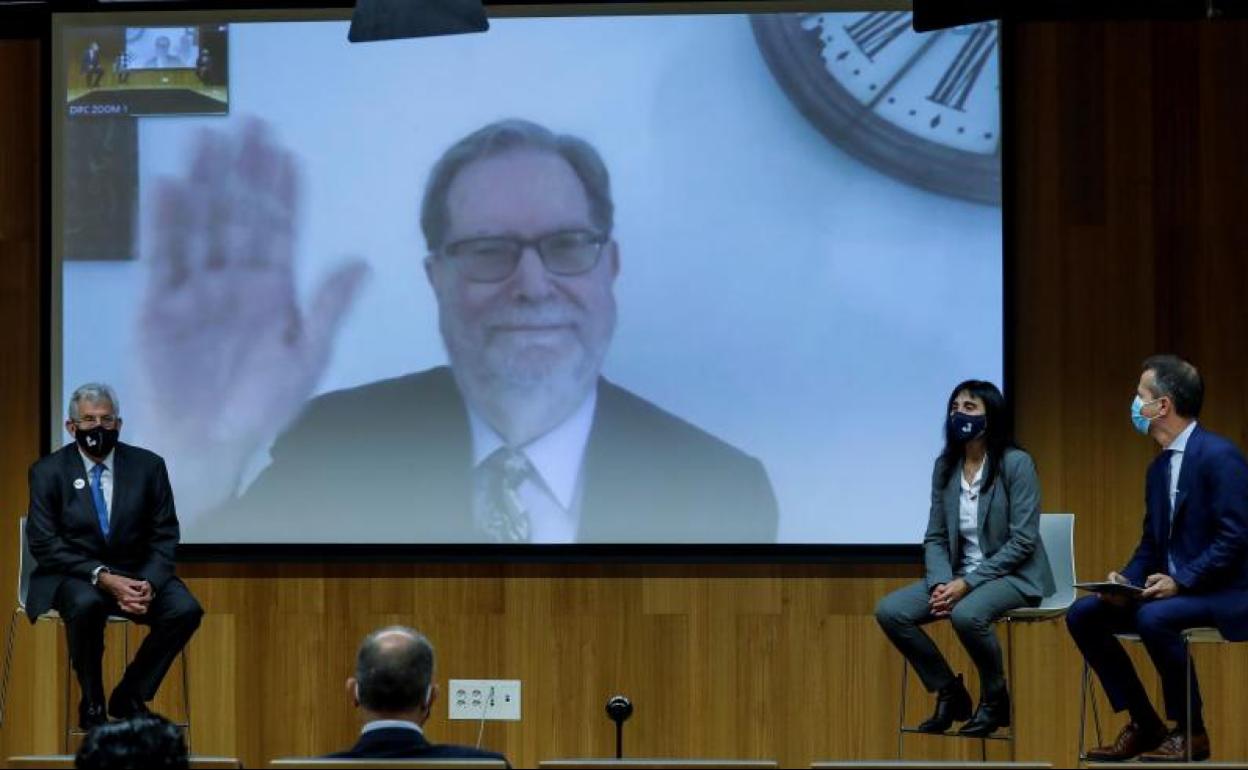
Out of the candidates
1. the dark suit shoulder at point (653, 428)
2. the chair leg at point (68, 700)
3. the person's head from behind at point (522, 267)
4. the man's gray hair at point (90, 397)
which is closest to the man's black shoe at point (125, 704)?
the chair leg at point (68, 700)

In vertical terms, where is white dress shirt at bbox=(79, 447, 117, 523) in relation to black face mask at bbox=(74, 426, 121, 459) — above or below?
below

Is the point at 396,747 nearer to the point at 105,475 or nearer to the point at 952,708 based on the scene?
the point at 952,708

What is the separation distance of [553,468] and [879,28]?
1.94 metres

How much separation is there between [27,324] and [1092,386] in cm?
382

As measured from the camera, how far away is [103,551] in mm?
6395

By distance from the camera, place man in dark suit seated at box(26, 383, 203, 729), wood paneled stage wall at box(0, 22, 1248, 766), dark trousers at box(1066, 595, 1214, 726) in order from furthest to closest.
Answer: wood paneled stage wall at box(0, 22, 1248, 766) < man in dark suit seated at box(26, 383, 203, 729) < dark trousers at box(1066, 595, 1214, 726)

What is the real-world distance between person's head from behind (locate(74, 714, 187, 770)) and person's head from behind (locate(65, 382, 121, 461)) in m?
3.23

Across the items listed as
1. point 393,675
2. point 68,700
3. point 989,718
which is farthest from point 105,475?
point 393,675

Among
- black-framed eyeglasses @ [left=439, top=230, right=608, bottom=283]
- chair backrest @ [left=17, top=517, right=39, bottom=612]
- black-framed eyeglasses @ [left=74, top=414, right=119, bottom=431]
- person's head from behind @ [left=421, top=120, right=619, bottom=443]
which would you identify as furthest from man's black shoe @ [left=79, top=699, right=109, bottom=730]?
black-framed eyeglasses @ [left=439, top=230, right=608, bottom=283]

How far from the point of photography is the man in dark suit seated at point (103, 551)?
6180 millimetres

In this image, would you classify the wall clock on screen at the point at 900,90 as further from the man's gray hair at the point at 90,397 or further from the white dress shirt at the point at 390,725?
the white dress shirt at the point at 390,725

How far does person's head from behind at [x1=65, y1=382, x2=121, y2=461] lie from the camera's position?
20.9 feet

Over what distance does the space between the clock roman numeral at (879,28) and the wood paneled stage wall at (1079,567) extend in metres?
0.38

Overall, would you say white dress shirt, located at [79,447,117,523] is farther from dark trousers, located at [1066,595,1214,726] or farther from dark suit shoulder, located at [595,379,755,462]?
dark trousers, located at [1066,595,1214,726]
